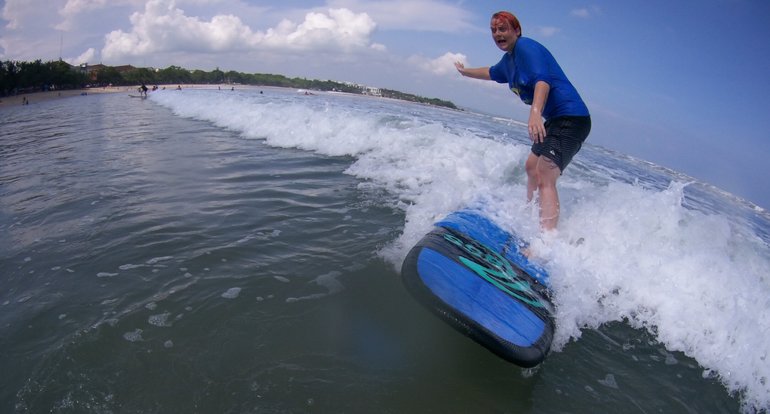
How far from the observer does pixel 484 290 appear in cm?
270

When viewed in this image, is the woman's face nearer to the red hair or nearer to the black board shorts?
the red hair

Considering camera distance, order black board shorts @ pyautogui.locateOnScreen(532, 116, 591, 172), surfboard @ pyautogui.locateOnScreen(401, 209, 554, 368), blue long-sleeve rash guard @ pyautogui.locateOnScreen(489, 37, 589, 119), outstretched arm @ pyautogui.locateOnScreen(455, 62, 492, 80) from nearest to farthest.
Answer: surfboard @ pyautogui.locateOnScreen(401, 209, 554, 368) → blue long-sleeve rash guard @ pyautogui.locateOnScreen(489, 37, 589, 119) → black board shorts @ pyautogui.locateOnScreen(532, 116, 591, 172) → outstretched arm @ pyautogui.locateOnScreen(455, 62, 492, 80)

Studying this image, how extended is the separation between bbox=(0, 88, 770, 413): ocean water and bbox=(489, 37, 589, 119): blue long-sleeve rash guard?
116 cm

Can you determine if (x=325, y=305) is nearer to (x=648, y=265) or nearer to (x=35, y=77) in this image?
(x=648, y=265)

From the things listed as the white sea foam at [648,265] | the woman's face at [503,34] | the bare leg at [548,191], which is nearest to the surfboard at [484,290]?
the white sea foam at [648,265]

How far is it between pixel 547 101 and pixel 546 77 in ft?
0.99

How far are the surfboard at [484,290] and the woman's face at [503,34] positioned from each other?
1.95m

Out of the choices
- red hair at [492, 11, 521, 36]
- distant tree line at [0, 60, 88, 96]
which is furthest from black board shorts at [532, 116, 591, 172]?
distant tree line at [0, 60, 88, 96]

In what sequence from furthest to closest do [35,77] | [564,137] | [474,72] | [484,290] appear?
[35,77], [474,72], [564,137], [484,290]

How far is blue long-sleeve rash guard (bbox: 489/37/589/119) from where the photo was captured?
11.4ft

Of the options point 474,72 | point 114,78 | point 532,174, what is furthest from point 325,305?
point 114,78

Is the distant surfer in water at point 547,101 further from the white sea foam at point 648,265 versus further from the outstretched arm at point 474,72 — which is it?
the outstretched arm at point 474,72

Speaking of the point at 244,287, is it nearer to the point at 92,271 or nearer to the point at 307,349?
the point at 307,349

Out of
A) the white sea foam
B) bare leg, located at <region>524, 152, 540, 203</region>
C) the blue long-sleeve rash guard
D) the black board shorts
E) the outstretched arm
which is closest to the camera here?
the white sea foam
